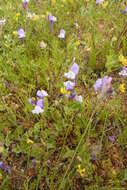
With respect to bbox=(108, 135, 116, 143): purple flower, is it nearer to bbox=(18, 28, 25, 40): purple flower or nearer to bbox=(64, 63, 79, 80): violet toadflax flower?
bbox=(64, 63, 79, 80): violet toadflax flower

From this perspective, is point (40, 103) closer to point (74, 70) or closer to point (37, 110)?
point (37, 110)

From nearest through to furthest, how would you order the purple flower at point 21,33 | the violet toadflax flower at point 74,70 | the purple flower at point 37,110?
the violet toadflax flower at point 74,70
the purple flower at point 37,110
the purple flower at point 21,33

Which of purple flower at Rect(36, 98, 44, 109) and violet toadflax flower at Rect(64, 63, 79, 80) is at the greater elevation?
violet toadflax flower at Rect(64, 63, 79, 80)

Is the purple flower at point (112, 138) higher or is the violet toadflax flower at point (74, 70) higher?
→ the violet toadflax flower at point (74, 70)

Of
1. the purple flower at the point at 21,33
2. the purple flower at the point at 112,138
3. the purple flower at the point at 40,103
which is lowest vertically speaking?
the purple flower at the point at 112,138

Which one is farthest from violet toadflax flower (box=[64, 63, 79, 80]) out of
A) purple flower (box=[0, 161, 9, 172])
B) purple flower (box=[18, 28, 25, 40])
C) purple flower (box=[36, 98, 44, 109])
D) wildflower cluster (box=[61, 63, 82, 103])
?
purple flower (box=[18, 28, 25, 40])

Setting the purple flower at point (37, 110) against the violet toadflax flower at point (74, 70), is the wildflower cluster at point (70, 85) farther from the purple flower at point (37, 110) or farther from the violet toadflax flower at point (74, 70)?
the purple flower at point (37, 110)

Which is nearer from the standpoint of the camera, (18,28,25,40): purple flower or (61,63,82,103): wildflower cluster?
(61,63,82,103): wildflower cluster

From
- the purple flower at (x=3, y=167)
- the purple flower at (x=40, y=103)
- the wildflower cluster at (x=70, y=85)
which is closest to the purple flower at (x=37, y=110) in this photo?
the purple flower at (x=40, y=103)

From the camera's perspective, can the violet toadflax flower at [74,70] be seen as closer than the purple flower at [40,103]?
Yes

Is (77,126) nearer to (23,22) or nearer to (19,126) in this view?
(19,126)

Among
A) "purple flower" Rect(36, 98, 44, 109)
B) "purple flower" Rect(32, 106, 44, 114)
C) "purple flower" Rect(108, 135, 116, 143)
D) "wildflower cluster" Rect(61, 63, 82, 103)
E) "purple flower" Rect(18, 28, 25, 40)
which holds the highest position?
"purple flower" Rect(18, 28, 25, 40)

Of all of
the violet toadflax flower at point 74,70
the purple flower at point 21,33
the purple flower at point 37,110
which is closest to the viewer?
the violet toadflax flower at point 74,70
